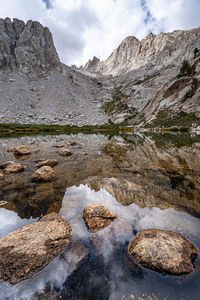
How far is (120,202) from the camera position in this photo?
462cm

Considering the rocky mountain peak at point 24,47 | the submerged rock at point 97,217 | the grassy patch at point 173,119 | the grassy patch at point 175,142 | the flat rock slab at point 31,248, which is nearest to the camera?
the flat rock slab at point 31,248

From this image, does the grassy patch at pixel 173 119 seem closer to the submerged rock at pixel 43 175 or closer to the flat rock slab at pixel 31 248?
the submerged rock at pixel 43 175

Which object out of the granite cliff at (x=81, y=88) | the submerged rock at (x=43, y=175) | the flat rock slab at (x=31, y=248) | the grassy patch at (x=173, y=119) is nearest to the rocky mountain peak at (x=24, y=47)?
the granite cliff at (x=81, y=88)

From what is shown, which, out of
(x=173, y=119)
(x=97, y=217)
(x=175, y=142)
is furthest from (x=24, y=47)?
(x=97, y=217)

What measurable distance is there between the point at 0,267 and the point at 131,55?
647 feet

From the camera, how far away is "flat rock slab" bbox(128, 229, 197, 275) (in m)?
2.35

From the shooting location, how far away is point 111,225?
3479mm

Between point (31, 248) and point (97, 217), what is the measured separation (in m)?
1.55

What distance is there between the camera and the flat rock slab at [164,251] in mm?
2346

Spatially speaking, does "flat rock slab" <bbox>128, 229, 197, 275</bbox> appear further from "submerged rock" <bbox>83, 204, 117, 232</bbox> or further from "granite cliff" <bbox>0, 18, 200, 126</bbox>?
"granite cliff" <bbox>0, 18, 200, 126</bbox>

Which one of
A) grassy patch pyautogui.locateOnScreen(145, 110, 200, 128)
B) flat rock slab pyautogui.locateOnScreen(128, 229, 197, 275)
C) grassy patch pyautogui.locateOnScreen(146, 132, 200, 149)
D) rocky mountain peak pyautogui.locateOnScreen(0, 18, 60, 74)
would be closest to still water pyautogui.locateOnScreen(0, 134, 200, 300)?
flat rock slab pyautogui.locateOnScreen(128, 229, 197, 275)

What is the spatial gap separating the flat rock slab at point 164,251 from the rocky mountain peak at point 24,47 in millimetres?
119086

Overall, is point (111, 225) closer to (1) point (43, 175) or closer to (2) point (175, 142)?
(1) point (43, 175)

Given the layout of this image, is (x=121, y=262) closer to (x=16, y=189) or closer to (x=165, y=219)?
(x=165, y=219)
